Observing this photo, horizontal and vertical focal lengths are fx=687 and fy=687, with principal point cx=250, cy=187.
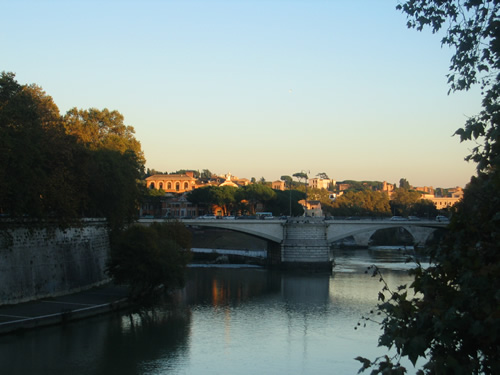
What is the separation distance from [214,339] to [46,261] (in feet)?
25.9

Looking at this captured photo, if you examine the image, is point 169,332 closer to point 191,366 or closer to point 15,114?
point 191,366

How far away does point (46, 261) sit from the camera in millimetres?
24797

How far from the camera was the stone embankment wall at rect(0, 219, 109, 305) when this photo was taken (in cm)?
2231

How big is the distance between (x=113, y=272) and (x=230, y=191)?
153ft

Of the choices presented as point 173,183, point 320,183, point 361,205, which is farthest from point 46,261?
point 320,183

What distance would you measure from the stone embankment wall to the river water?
2.91 metres

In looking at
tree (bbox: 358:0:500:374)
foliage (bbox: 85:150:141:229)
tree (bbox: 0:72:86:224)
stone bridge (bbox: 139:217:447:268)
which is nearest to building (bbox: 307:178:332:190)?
stone bridge (bbox: 139:217:447:268)

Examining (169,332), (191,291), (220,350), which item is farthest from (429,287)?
(191,291)

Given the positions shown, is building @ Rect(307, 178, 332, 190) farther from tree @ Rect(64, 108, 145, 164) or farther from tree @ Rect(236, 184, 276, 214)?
tree @ Rect(64, 108, 145, 164)

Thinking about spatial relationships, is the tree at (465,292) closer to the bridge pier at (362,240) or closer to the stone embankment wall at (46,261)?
the stone embankment wall at (46,261)

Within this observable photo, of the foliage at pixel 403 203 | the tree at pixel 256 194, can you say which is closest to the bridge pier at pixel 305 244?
the tree at pixel 256 194

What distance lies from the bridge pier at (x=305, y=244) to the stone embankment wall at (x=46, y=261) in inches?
653

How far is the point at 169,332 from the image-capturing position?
2123 cm

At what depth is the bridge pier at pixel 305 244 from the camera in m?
44.2
